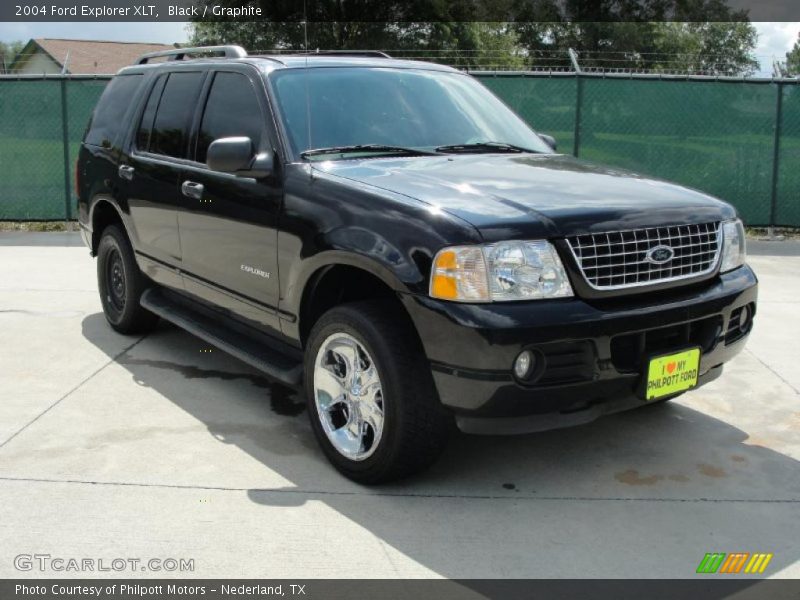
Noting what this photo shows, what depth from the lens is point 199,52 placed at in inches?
238

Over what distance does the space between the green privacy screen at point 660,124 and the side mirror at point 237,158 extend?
290 inches

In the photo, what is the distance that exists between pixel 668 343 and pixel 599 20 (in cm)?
4933

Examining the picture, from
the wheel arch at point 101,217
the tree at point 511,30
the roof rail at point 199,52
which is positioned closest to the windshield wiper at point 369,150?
the roof rail at point 199,52

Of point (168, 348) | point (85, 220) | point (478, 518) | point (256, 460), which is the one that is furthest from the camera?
point (85, 220)

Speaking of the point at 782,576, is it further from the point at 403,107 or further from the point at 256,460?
the point at 403,107

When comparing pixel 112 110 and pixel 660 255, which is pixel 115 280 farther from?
pixel 660 255

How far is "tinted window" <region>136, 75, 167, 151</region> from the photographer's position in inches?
236

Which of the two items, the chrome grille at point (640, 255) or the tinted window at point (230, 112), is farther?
the tinted window at point (230, 112)

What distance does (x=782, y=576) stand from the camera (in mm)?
3391

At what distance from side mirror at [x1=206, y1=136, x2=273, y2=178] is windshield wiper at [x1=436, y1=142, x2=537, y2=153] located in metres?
0.92

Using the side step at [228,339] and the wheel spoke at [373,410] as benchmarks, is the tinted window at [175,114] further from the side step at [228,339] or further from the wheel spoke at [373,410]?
the wheel spoke at [373,410]

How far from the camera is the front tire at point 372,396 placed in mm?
3803

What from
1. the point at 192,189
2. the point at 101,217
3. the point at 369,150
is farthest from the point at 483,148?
the point at 101,217

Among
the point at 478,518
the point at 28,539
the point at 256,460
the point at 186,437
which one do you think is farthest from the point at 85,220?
the point at 478,518
